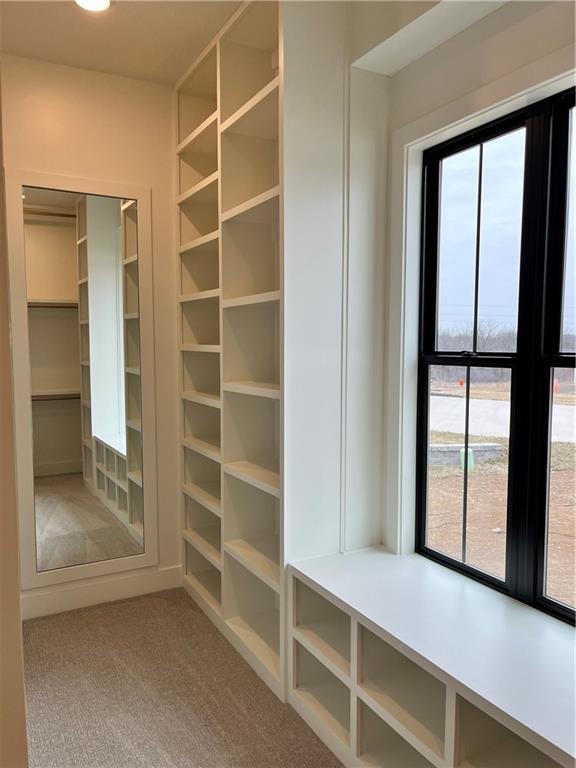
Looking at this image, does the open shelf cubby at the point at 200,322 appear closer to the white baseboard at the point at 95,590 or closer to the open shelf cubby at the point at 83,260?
the open shelf cubby at the point at 83,260

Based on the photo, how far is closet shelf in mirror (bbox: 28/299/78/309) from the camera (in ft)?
9.06

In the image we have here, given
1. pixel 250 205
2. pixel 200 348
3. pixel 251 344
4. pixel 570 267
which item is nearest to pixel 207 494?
pixel 200 348

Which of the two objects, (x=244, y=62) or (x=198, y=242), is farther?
(x=198, y=242)

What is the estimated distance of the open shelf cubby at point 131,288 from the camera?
2971 mm

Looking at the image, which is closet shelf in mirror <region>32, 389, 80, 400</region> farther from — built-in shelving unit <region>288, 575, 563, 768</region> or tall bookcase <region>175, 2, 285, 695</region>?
built-in shelving unit <region>288, 575, 563, 768</region>

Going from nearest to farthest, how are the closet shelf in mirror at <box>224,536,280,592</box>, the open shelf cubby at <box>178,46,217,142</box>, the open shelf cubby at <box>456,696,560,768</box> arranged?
the open shelf cubby at <box>456,696,560,768</box> → the closet shelf in mirror at <box>224,536,280,592</box> → the open shelf cubby at <box>178,46,217,142</box>

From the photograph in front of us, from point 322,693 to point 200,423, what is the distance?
154cm

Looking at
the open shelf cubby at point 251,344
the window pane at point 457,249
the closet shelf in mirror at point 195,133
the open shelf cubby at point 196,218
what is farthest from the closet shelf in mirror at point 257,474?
the closet shelf in mirror at point 195,133

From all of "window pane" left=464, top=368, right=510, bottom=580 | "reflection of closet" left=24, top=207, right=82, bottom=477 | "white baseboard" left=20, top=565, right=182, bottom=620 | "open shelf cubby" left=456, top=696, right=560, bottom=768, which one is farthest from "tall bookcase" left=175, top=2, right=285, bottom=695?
"open shelf cubby" left=456, top=696, right=560, bottom=768

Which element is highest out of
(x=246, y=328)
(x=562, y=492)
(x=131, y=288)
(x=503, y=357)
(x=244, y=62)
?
(x=244, y=62)

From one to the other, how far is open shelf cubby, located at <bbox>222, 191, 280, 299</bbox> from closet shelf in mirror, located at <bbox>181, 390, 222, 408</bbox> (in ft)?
1.66

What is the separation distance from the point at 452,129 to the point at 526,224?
462 millimetres

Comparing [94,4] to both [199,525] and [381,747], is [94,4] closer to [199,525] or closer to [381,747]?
[199,525]

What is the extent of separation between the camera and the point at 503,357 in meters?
1.89
